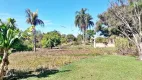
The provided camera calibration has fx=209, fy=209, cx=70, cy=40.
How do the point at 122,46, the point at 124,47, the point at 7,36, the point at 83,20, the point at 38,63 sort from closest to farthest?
the point at 7,36
the point at 38,63
the point at 124,47
the point at 122,46
the point at 83,20

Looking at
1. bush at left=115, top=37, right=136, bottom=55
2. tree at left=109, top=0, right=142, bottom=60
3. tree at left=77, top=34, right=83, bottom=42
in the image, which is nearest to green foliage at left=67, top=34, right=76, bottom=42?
tree at left=77, top=34, right=83, bottom=42

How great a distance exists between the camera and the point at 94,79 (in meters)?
Result: 12.8

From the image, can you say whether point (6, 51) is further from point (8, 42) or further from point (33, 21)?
point (33, 21)

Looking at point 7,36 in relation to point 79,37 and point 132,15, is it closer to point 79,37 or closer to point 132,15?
point 132,15

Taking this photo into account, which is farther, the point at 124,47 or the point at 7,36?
the point at 124,47

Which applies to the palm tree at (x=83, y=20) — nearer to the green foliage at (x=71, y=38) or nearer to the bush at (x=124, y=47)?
the green foliage at (x=71, y=38)

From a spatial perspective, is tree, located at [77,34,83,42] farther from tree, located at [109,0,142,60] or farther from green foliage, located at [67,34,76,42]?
tree, located at [109,0,142,60]

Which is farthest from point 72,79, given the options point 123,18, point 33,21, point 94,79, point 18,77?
point 33,21

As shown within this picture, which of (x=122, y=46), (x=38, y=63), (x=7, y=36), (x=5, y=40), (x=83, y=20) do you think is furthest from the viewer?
(x=83, y=20)

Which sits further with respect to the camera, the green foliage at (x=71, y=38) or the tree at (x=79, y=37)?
the tree at (x=79, y=37)

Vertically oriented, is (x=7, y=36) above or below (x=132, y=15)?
below

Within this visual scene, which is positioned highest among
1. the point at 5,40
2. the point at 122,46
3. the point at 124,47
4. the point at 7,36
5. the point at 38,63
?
the point at 7,36

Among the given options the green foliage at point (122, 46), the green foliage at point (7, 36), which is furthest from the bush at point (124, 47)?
the green foliage at point (7, 36)

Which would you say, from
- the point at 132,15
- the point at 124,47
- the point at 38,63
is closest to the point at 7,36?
the point at 38,63
